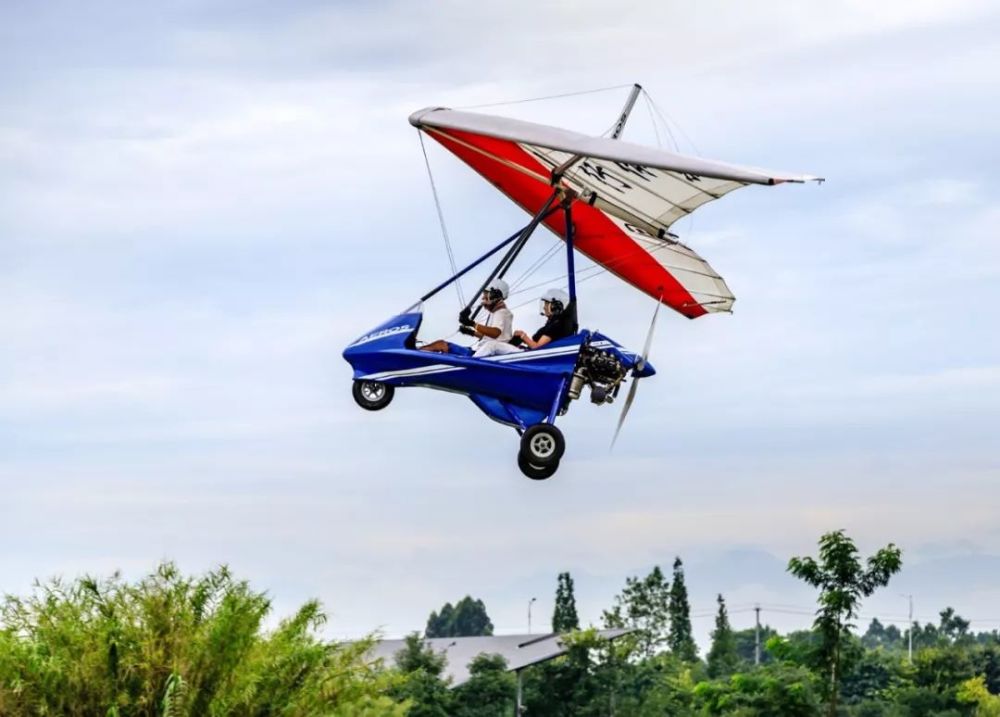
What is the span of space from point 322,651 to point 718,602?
7361cm

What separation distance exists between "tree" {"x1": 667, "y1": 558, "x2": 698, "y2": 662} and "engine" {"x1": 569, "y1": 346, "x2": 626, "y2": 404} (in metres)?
70.1

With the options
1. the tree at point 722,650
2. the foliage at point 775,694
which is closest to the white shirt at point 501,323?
the foliage at point 775,694

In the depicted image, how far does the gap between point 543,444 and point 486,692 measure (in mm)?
32477

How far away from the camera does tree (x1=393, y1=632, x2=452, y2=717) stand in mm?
51375

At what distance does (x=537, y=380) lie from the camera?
2356 cm

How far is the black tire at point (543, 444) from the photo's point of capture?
2342cm

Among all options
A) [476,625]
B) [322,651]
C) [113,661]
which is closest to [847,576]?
[322,651]

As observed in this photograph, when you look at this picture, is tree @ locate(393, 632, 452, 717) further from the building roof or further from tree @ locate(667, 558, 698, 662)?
tree @ locate(667, 558, 698, 662)

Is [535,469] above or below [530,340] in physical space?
below

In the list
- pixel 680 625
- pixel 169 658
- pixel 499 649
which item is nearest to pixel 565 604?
pixel 680 625

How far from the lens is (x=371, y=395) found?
24.3m

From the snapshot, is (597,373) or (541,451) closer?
(541,451)

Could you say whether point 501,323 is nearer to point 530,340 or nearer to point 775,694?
point 530,340

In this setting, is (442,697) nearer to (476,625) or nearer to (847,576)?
(847,576)
